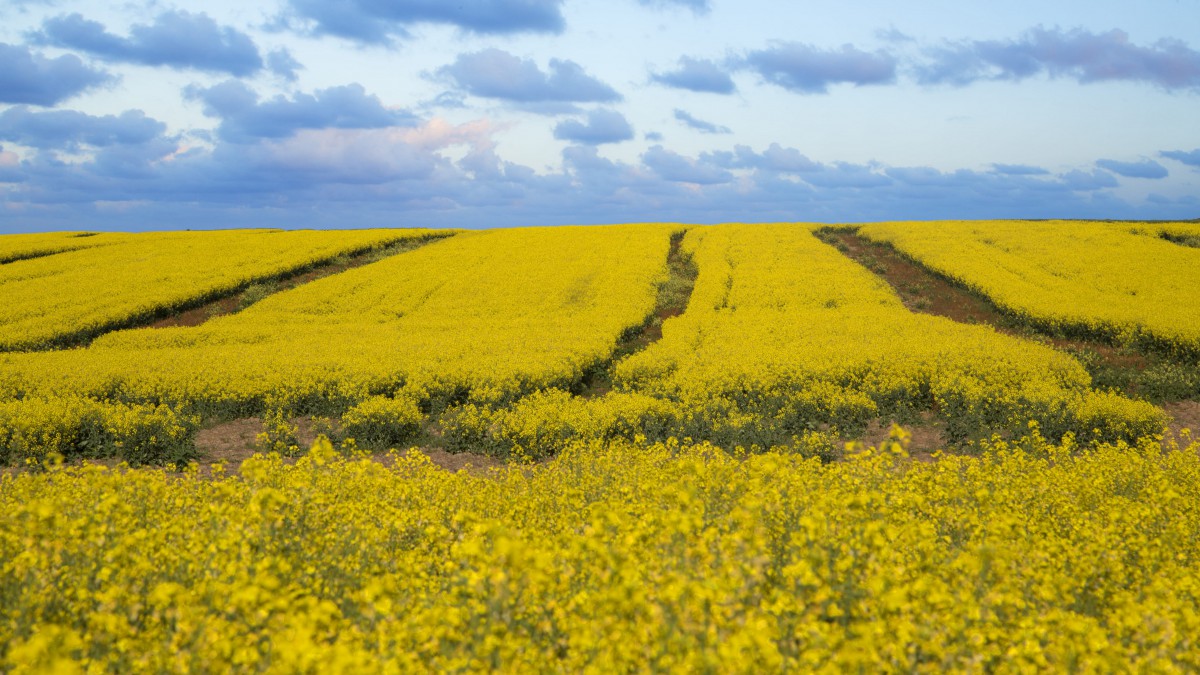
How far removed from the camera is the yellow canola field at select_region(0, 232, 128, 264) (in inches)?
1705

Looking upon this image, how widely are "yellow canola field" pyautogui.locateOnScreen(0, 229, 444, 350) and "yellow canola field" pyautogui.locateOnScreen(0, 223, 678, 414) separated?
308 centimetres

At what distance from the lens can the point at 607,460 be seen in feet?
35.2

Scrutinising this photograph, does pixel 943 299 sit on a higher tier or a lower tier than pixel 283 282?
lower

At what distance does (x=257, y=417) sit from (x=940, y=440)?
15.6 metres

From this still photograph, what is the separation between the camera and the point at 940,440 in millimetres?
15641

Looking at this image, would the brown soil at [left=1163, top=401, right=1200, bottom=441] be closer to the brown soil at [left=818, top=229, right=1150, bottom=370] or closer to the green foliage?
the brown soil at [left=818, top=229, right=1150, bottom=370]

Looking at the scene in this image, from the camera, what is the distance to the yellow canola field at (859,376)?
50.9 feet

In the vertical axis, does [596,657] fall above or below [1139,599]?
above

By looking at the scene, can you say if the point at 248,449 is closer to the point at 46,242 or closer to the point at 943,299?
the point at 943,299

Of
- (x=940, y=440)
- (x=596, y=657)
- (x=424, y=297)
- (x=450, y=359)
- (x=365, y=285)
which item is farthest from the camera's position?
(x=365, y=285)

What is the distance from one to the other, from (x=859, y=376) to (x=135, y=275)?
3359 cm

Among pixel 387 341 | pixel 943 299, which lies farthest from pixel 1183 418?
pixel 387 341

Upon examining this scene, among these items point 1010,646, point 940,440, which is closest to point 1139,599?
point 1010,646

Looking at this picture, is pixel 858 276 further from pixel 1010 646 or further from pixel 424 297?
pixel 1010 646
